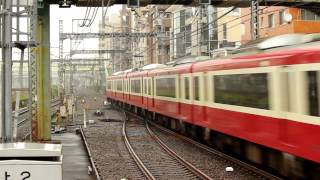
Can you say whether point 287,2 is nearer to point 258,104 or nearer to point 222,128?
point 222,128

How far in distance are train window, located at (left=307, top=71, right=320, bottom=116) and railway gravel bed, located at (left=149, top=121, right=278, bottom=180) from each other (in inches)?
120

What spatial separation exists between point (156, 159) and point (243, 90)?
3570mm

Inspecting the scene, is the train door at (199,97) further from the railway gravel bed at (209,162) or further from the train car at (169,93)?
the railway gravel bed at (209,162)

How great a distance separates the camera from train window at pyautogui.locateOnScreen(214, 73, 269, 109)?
36.4 ft

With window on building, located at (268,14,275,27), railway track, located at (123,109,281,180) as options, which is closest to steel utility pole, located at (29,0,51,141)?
railway track, located at (123,109,281,180)

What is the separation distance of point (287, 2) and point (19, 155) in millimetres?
15663

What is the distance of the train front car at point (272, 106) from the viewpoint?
8875 mm

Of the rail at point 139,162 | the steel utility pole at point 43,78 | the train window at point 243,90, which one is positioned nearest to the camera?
the train window at point 243,90

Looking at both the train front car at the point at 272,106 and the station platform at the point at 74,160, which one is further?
the station platform at the point at 74,160

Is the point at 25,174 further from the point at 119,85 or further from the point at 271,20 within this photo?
the point at 119,85

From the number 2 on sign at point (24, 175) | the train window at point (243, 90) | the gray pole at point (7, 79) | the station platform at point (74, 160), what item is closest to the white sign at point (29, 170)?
the number 2 on sign at point (24, 175)

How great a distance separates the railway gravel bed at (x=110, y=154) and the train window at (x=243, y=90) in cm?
268

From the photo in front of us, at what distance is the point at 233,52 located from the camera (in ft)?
45.6

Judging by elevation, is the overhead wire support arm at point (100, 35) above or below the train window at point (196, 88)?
above
